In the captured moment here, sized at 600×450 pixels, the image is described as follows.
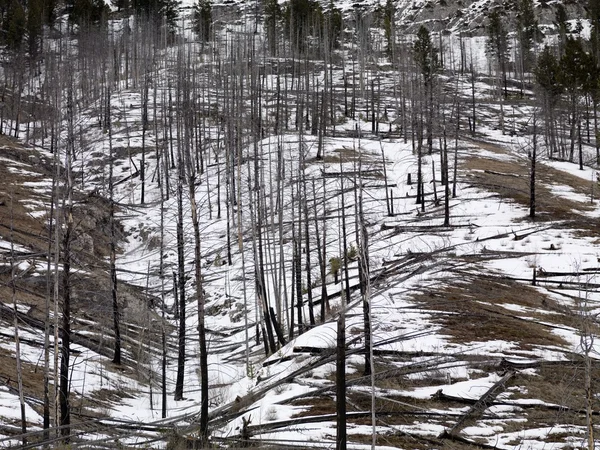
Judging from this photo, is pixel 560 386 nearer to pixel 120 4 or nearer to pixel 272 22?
pixel 272 22

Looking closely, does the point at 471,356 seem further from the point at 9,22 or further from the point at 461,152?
the point at 9,22

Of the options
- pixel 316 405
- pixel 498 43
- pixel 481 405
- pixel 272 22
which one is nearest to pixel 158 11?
pixel 272 22

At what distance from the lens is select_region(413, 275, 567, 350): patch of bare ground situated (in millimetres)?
21234

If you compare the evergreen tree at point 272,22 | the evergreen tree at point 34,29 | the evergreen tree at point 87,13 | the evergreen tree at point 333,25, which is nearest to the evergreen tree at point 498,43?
the evergreen tree at point 333,25

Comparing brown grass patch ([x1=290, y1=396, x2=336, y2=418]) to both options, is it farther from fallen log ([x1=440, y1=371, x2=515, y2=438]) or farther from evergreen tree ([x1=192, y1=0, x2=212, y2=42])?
evergreen tree ([x1=192, y1=0, x2=212, y2=42])

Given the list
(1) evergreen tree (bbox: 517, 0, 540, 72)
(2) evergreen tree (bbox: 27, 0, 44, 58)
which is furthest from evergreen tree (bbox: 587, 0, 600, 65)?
(2) evergreen tree (bbox: 27, 0, 44, 58)

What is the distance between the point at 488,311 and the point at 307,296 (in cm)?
1079

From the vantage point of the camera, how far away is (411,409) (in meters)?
15.8

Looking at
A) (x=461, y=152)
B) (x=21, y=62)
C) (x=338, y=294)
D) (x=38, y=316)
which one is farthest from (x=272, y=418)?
(x=21, y=62)

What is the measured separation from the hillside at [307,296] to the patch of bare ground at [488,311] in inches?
4.5

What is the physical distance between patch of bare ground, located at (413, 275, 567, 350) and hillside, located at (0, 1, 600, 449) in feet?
0.37

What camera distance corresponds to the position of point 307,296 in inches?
1256

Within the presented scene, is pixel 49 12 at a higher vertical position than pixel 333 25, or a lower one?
higher

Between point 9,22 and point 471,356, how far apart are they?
76.6 metres
